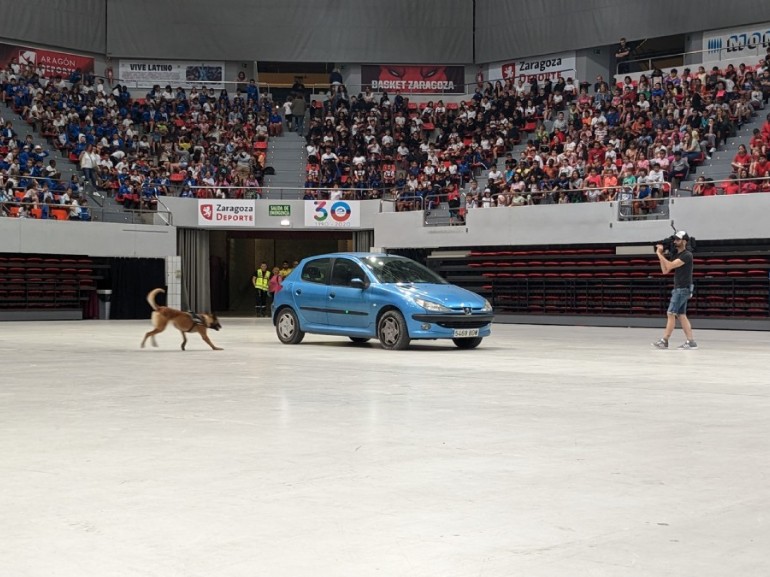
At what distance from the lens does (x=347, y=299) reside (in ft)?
60.3

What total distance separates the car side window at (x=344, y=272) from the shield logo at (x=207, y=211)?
18.5 metres

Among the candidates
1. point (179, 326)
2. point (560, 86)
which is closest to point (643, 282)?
point (560, 86)

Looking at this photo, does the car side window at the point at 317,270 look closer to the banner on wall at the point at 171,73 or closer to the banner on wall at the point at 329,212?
the banner on wall at the point at 329,212

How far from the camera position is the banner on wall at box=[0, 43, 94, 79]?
41.6 metres

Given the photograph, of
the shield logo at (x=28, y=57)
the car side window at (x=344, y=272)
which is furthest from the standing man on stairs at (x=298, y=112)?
the car side window at (x=344, y=272)

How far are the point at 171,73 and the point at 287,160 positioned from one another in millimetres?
7729

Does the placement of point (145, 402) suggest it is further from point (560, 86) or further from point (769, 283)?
point (560, 86)

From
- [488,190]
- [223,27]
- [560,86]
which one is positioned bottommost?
[488,190]

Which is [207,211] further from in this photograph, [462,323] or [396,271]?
[462,323]

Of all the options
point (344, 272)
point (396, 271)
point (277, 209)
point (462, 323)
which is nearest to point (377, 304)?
point (396, 271)

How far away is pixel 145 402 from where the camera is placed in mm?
9672

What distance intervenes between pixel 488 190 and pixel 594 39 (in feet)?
35.3

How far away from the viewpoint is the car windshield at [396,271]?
60.2 feet

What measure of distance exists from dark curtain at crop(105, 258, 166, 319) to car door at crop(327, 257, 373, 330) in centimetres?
1873
